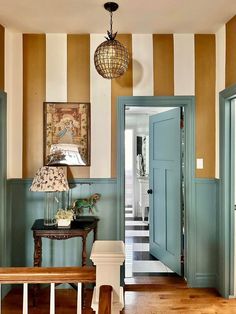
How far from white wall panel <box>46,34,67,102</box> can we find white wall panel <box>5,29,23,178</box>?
315 millimetres

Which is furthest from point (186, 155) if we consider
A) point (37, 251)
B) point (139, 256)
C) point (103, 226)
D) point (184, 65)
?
point (37, 251)

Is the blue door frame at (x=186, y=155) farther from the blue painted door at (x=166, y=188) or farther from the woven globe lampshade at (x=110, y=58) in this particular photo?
the woven globe lampshade at (x=110, y=58)

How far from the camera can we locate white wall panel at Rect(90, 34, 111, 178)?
3434 mm

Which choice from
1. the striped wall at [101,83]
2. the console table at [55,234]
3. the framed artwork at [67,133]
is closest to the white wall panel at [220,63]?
the striped wall at [101,83]

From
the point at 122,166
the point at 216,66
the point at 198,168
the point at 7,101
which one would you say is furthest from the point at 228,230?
the point at 7,101

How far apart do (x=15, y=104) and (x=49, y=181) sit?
1053mm

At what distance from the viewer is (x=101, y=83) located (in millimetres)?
3434

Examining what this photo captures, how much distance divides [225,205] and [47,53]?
259cm

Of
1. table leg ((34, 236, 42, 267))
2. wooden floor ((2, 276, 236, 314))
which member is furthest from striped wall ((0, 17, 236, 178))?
wooden floor ((2, 276, 236, 314))

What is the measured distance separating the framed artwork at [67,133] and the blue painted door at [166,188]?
1.13 metres

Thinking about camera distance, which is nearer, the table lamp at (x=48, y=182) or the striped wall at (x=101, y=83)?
the table lamp at (x=48, y=182)

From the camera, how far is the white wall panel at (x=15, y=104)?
3.38 m

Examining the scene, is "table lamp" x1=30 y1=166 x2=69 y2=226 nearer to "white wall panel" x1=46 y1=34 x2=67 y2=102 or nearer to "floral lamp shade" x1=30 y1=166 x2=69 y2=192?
"floral lamp shade" x1=30 y1=166 x2=69 y2=192

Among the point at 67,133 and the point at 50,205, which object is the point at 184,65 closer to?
the point at 67,133
